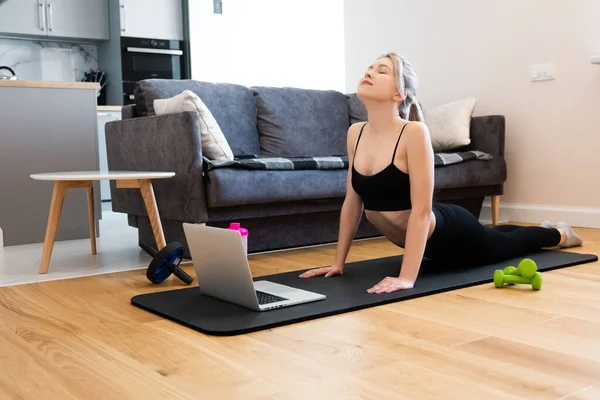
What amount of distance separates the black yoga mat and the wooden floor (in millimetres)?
40

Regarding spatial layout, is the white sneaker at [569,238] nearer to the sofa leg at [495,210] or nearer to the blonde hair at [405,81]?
the sofa leg at [495,210]

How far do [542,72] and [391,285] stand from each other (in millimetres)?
2672

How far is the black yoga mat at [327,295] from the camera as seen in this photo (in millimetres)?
1977

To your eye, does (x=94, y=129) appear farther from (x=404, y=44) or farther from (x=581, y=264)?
(x=581, y=264)

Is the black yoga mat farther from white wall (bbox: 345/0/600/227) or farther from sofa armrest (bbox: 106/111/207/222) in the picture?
white wall (bbox: 345/0/600/227)

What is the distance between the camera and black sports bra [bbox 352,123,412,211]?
240 cm

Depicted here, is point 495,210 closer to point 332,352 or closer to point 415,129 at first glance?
point 415,129

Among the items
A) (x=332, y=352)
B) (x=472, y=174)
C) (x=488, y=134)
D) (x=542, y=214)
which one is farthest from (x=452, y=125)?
(x=332, y=352)

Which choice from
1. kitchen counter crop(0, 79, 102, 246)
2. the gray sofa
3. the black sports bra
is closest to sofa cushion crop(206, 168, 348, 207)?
the gray sofa

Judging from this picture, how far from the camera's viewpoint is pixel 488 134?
4434mm

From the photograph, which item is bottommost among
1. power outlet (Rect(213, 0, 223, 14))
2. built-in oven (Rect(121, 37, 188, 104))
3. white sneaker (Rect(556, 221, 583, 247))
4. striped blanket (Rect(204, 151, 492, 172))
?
white sneaker (Rect(556, 221, 583, 247))

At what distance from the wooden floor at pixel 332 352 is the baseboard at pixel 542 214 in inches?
78.1

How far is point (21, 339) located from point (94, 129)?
2.56 meters

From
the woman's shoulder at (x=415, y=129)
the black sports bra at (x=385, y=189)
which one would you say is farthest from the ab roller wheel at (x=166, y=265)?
the woman's shoulder at (x=415, y=129)
